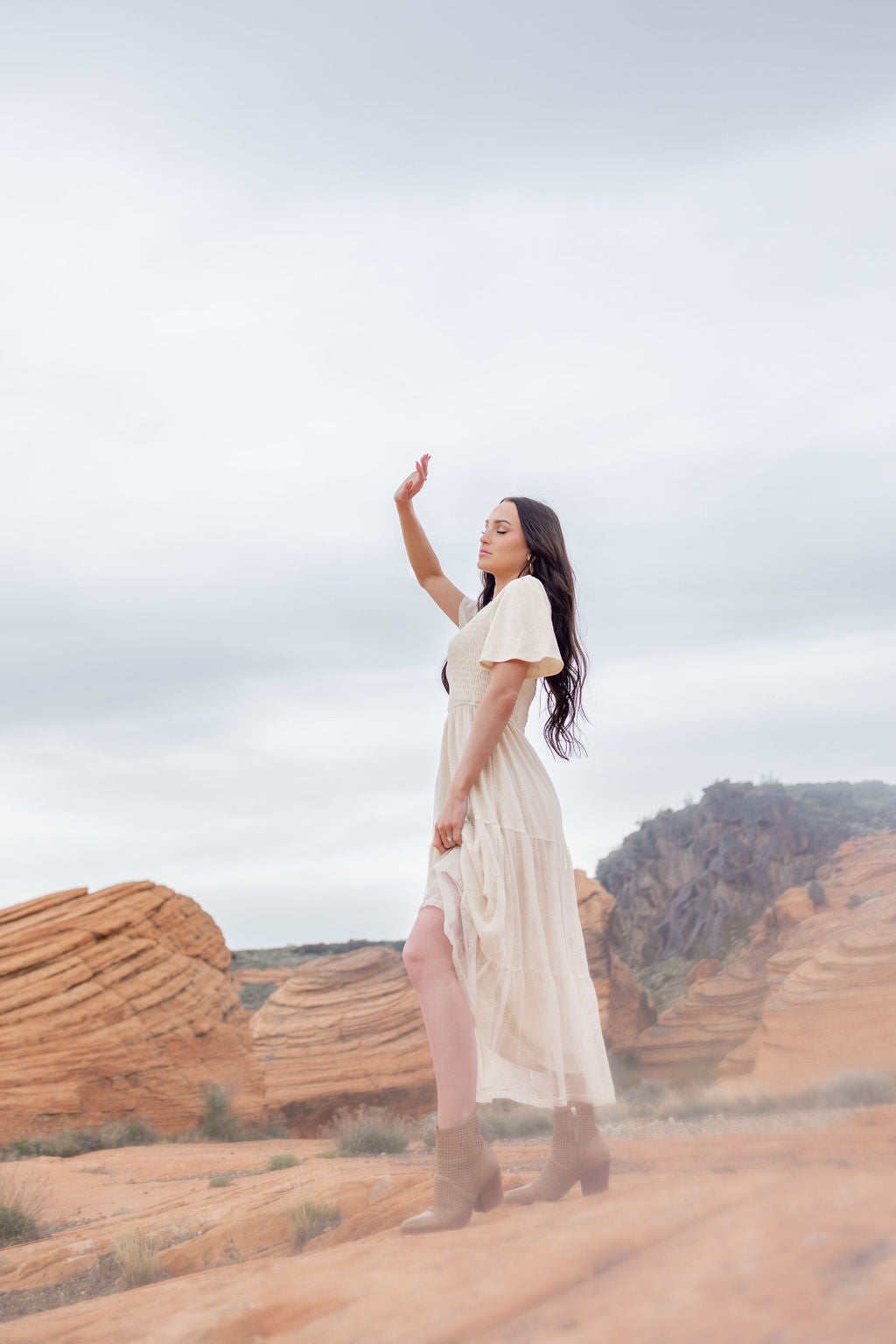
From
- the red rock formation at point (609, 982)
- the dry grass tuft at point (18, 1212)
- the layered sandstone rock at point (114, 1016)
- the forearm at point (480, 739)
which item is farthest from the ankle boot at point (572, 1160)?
the red rock formation at point (609, 982)

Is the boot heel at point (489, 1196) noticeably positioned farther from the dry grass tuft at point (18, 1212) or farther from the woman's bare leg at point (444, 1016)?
the dry grass tuft at point (18, 1212)

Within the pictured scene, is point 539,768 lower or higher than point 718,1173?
higher

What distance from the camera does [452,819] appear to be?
11.1ft

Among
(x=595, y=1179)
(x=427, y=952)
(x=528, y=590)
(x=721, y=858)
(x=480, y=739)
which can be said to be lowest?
(x=595, y=1179)

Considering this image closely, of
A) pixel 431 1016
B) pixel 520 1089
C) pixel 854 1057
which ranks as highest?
pixel 431 1016

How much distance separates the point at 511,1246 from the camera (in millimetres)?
2217

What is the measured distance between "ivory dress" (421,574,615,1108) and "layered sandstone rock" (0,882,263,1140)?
993 cm

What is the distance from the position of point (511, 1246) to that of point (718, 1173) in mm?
710

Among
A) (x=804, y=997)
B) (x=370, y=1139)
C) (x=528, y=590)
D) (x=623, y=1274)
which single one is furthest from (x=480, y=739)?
(x=804, y=997)

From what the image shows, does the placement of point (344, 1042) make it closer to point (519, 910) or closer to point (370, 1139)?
point (370, 1139)

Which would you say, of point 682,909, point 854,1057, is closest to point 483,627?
point 854,1057

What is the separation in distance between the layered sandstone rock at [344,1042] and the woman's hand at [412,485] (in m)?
12.1

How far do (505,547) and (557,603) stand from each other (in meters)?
0.29

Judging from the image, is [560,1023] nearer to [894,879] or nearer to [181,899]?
[181,899]
